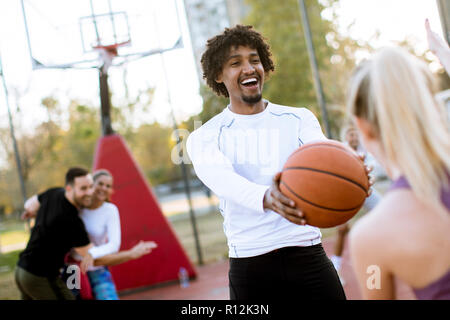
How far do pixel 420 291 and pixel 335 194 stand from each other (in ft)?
3.17

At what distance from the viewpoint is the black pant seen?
262 cm

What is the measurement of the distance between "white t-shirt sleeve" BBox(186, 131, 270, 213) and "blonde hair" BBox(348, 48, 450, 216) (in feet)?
3.53

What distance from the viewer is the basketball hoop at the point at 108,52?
7855 mm

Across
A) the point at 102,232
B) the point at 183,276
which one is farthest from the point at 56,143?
the point at 102,232

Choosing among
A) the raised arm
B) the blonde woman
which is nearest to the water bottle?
the raised arm

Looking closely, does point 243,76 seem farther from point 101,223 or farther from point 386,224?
point 101,223

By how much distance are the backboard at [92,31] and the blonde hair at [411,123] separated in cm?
684

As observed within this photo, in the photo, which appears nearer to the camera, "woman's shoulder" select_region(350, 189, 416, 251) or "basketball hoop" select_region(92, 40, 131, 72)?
"woman's shoulder" select_region(350, 189, 416, 251)

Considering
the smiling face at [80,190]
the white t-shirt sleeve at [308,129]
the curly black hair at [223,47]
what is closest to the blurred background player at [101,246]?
the smiling face at [80,190]

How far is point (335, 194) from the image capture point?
7.50 ft

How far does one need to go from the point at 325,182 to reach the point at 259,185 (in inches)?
13.3

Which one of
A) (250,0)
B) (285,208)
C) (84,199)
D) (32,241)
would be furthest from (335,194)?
(250,0)

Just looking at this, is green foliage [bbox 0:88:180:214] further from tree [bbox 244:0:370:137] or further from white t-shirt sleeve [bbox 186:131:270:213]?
white t-shirt sleeve [bbox 186:131:270:213]

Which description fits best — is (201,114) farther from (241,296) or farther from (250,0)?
(241,296)
